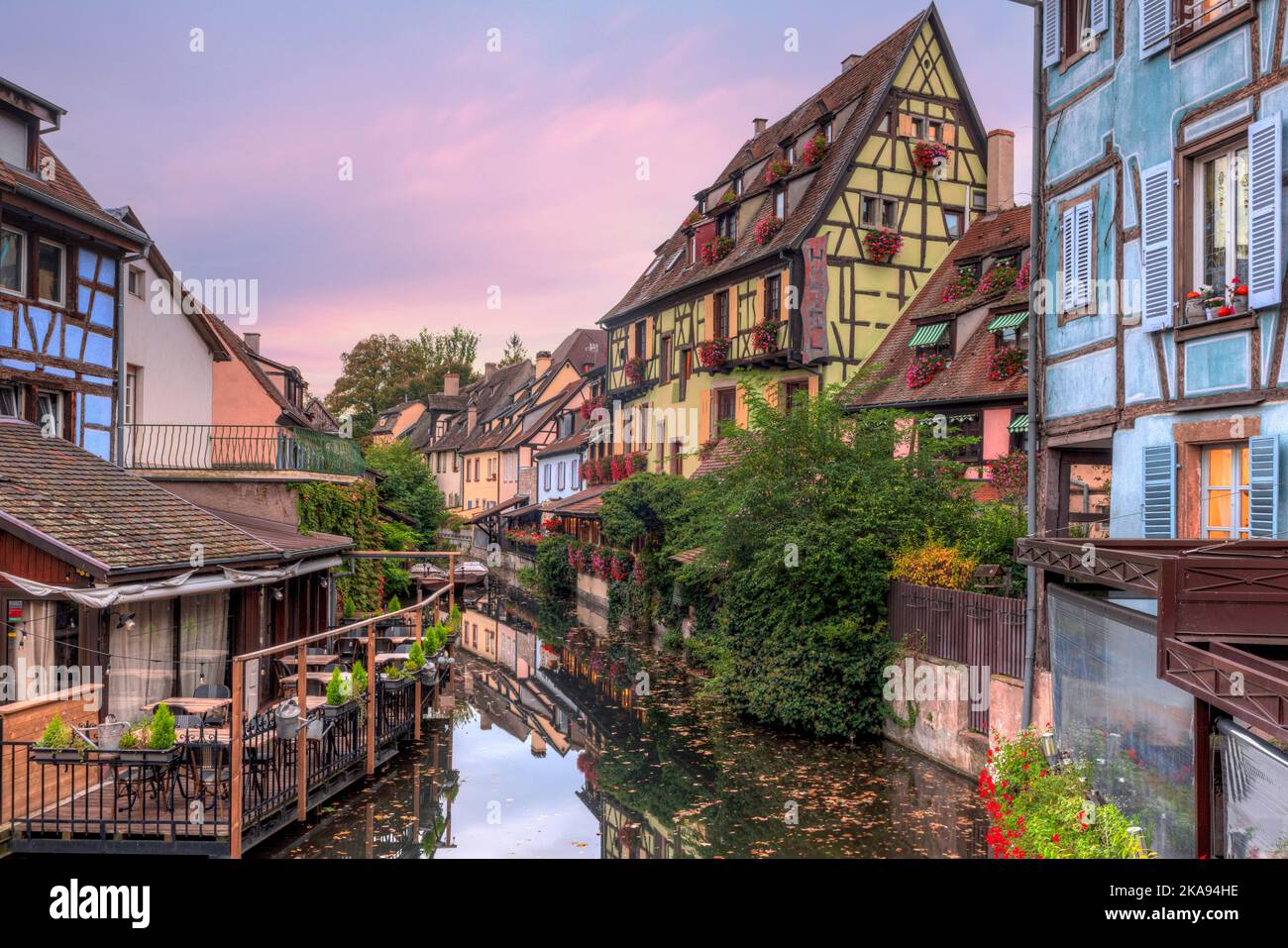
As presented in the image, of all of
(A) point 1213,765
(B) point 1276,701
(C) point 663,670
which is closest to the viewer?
(B) point 1276,701

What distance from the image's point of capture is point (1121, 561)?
755 centimetres

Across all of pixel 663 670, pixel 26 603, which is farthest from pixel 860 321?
pixel 26 603

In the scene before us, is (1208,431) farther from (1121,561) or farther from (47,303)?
(47,303)

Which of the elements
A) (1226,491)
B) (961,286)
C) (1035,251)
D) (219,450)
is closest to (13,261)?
(219,450)

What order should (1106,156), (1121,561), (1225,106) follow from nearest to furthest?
1. (1121,561)
2. (1225,106)
3. (1106,156)

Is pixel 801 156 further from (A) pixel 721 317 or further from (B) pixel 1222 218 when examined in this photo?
(B) pixel 1222 218

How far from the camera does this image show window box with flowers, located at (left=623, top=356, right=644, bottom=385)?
1307 inches

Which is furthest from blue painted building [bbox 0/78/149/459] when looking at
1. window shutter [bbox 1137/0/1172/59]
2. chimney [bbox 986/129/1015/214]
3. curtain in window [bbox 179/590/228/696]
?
chimney [bbox 986/129/1015/214]

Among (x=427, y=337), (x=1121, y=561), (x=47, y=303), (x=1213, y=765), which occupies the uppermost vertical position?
(x=427, y=337)

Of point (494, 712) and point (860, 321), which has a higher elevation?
point (860, 321)

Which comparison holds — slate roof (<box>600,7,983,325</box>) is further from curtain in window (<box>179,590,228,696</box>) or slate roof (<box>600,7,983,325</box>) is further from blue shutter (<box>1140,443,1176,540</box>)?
curtain in window (<box>179,590,228,696</box>)

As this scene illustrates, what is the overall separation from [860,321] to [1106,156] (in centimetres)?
1332

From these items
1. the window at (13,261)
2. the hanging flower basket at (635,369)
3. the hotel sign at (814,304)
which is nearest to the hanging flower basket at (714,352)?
the hotel sign at (814,304)

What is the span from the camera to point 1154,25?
1010cm
